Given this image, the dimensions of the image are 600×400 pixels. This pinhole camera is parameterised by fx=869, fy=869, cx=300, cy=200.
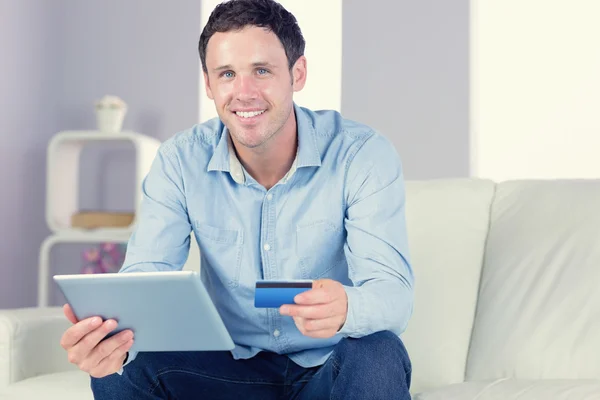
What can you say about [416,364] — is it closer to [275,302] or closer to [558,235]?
[558,235]

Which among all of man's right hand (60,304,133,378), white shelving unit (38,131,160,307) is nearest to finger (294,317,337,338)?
man's right hand (60,304,133,378)

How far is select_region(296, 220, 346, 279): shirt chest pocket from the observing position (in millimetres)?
1737

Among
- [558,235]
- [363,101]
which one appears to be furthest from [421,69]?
[558,235]

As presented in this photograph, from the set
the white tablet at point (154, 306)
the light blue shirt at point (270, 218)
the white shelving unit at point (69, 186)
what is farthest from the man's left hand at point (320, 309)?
the white shelving unit at point (69, 186)

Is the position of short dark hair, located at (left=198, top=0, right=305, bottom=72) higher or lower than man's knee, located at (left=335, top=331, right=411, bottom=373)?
higher

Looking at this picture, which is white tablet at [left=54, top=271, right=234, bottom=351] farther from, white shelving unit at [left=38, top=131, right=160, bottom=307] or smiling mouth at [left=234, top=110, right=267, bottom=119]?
white shelving unit at [left=38, top=131, right=160, bottom=307]

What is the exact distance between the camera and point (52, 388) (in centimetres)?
183

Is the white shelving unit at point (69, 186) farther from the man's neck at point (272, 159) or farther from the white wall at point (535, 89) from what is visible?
the man's neck at point (272, 159)

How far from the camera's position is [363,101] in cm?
379

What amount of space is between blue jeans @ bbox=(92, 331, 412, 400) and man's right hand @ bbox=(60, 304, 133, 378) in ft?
0.33

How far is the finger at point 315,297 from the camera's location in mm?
1285

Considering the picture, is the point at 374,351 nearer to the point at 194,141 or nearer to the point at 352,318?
the point at 352,318

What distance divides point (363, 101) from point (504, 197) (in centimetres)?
173

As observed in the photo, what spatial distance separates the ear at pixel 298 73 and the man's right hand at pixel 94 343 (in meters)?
0.68
